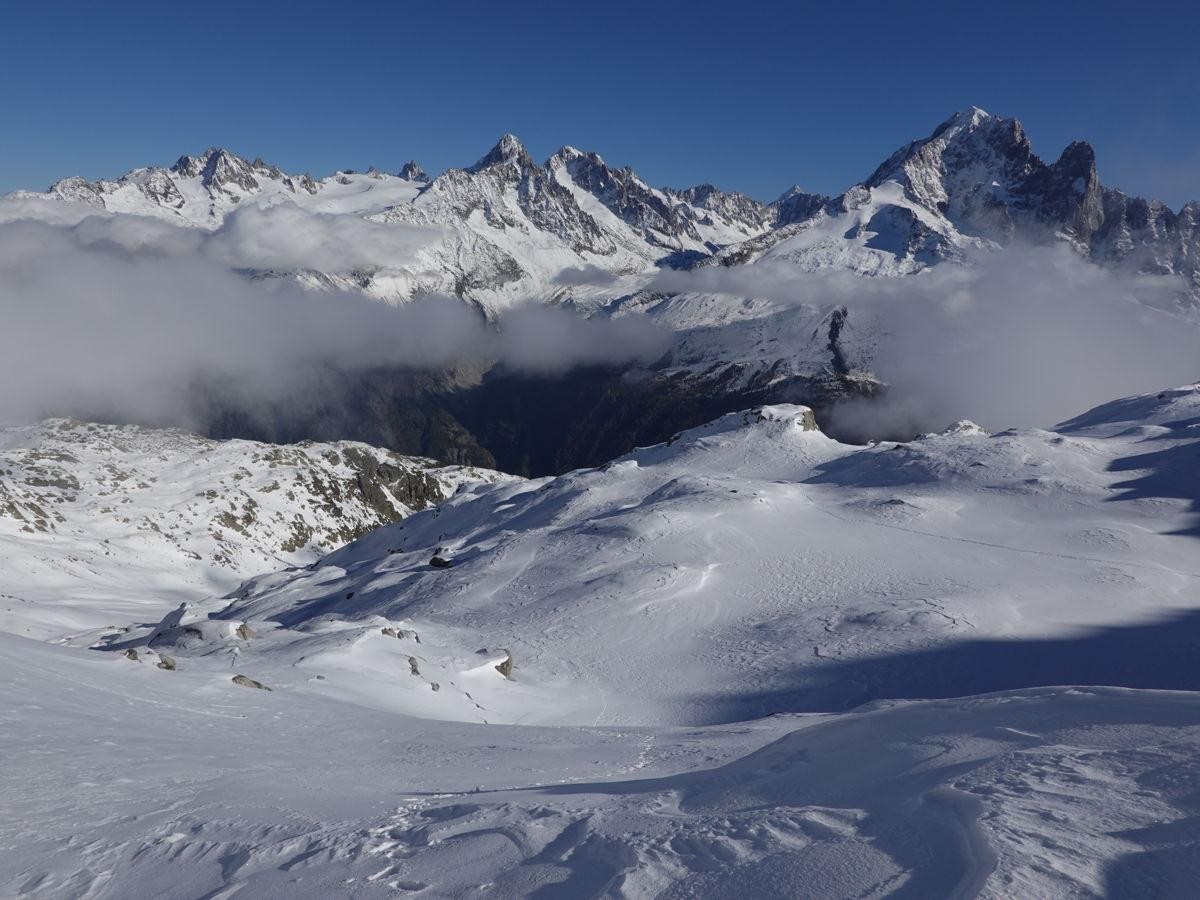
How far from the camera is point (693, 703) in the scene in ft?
107

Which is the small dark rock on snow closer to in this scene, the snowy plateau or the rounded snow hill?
the snowy plateau

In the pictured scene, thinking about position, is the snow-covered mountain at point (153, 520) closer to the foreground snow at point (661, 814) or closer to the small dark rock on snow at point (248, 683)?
the small dark rock on snow at point (248, 683)

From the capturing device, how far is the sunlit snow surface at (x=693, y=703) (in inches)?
319

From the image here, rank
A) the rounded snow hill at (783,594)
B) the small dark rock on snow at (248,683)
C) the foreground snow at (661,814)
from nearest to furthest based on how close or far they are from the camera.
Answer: the foreground snow at (661,814), the small dark rock on snow at (248,683), the rounded snow hill at (783,594)

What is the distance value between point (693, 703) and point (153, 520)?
14874cm

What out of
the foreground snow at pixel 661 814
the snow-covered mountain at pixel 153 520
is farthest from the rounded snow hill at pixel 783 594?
the snow-covered mountain at pixel 153 520

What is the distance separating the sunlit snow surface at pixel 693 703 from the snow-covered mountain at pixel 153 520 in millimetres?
46991

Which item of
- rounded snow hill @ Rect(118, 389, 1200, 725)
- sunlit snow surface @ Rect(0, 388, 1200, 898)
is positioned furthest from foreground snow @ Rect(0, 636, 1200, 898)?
rounded snow hill @ Rect(118, 389, 1200, 725)

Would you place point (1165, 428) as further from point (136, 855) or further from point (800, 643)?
point (136, 855)

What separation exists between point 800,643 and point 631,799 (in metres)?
27.9

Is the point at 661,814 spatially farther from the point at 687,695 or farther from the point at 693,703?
the point at 687,695

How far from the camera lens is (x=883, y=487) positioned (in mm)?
63500

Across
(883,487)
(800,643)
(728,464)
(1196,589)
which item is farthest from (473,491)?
(1196,589)

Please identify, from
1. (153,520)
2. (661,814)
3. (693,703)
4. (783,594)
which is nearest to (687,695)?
(693,703)
